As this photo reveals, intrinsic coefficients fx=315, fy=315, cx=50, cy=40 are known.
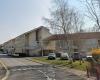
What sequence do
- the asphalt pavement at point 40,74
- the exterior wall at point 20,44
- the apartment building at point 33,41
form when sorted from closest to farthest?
the asphalt pavement at point 40,74, the apartment building at point 33,41, the exterior wall at point 20,44

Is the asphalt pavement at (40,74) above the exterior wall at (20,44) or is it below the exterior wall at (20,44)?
below

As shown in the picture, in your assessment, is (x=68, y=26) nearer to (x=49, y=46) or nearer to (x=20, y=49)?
(x=49, y=46)

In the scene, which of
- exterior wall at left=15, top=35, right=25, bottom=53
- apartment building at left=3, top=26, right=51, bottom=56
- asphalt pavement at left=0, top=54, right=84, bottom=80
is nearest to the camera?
asphalt pavement at left=0, top=54, right=84, bottom=80

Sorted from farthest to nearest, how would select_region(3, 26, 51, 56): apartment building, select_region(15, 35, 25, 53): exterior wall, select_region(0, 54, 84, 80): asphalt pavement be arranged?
select_region(15, 35, 25, 53): exterior wall
select_region(3, 26, 51, 56): apartment building
select_region(0, 54, 84, 80): asphalt pavement

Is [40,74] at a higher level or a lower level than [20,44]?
lower

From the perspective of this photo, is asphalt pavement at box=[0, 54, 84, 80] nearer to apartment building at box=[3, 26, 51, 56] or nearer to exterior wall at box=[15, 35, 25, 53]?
apartment building at box=[3, 26, 51, 56]

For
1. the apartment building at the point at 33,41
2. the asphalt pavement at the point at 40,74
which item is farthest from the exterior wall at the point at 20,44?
the asphalt pavement at the point at 40,74

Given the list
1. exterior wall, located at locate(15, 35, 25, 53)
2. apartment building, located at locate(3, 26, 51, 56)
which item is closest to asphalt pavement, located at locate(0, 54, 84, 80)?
apartment building, located at locate(3, 26, 51, 56)

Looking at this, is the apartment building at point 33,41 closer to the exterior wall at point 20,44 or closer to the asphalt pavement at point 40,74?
the exterior wall at point 20,44

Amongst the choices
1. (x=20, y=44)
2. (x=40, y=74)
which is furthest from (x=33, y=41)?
(x=40, y=74)

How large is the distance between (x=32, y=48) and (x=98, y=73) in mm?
83381

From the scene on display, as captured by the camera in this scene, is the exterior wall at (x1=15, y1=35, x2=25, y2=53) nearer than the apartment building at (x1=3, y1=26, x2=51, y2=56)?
No

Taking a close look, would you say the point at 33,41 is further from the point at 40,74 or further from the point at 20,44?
the point at 40,74

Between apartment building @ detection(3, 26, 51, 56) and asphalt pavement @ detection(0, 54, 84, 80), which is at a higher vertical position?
apartment building @ detection(3, 26, 51, 56)
